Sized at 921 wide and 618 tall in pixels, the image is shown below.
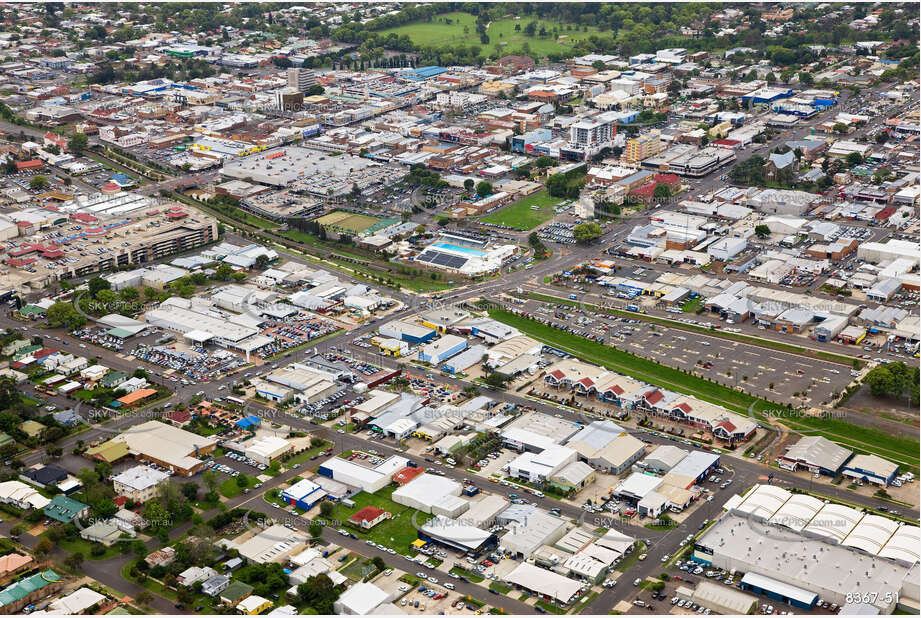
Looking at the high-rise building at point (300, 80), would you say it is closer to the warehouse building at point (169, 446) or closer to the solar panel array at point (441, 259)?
the solar panel array at point (441, 259)

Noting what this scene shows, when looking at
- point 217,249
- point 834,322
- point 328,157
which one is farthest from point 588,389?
point 328,157

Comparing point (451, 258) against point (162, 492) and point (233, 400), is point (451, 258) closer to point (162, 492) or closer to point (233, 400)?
point (233, 400)

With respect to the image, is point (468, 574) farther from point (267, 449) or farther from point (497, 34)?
point (497, 34)

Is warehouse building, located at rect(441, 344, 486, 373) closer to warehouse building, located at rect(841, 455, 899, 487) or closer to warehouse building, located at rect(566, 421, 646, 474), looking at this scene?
warehouse building, located at rect(566, 421, 646, 474)

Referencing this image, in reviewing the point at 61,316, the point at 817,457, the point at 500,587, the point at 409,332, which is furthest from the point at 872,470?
the point at 61,316

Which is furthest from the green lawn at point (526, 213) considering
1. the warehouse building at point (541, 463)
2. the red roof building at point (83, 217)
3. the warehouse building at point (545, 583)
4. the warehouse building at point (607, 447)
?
the warehouse building at point (545, 583)

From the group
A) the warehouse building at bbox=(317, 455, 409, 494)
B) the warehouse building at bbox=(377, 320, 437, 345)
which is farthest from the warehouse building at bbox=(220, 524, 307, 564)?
the warehouse building at bbox=(377, 320, 437, 345)
